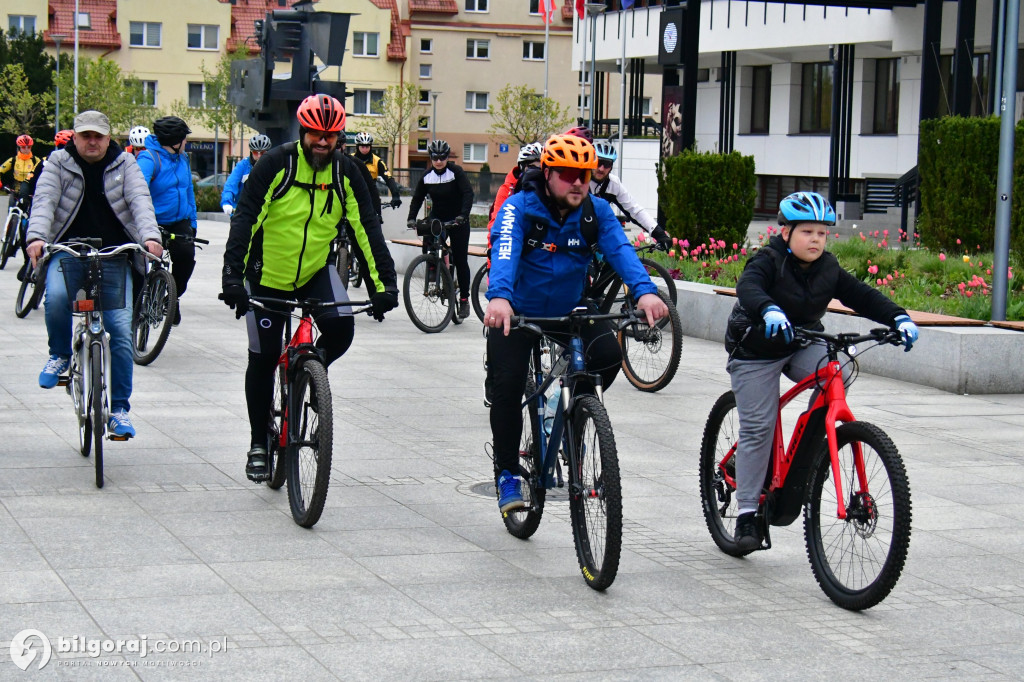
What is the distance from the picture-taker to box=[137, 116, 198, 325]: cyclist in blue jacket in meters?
12.3

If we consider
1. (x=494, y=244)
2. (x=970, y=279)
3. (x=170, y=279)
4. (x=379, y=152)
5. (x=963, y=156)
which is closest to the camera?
(x=494, y=244)

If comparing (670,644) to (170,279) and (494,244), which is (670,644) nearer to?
(494,244)

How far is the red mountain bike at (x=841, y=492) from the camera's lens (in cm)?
546

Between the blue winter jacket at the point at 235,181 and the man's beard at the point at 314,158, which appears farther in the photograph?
the blue winter jacket at the point at 235,181

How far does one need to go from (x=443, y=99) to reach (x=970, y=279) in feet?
249

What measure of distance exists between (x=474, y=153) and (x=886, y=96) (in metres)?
49.9

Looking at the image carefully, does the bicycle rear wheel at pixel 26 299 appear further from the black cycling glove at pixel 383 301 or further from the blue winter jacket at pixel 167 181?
the black cycling glove at pixel 383 301

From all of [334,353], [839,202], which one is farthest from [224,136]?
[334,353]

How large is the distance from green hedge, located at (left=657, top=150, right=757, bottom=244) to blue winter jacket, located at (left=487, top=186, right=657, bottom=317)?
1082 cm

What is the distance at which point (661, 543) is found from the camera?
666 cm

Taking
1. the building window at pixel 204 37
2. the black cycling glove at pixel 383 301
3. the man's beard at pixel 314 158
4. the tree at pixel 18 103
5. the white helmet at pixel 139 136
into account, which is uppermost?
the building window at pixel 204 37

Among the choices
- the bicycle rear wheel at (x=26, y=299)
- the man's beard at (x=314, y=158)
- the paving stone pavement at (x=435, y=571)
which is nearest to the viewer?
the paving stone pavement at (x=435, y=571)

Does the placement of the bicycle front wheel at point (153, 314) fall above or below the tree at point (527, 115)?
below

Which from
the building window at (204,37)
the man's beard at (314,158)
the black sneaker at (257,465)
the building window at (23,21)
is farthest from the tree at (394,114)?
the man's beard at (314,158)
